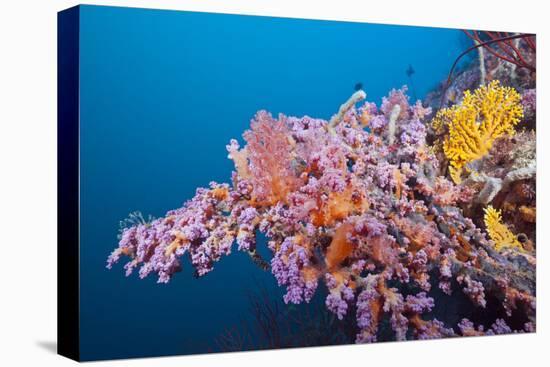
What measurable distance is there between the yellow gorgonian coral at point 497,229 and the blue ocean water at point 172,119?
1.34 metres

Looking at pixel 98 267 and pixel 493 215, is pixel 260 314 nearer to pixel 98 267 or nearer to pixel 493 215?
pixel 98 267

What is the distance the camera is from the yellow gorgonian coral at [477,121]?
657cm

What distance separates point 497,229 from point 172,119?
7.99 feet

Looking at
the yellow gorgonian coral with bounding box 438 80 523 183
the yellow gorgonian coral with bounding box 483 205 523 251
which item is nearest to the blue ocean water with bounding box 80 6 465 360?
the yellow gorgonian coral with bounding box 438 80 523 183

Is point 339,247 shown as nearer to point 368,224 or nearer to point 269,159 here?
point 368,224

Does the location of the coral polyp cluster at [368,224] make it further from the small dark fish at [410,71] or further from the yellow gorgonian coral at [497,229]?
the small dark fish at [410,71]

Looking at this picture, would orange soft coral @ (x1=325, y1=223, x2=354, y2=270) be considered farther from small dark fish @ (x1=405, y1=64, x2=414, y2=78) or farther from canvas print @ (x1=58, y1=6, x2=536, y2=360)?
small dark fish @ (x1=405, y1=64, x2=414, y2=78)

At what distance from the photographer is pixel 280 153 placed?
603 centimetres

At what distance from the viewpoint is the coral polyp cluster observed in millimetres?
5863

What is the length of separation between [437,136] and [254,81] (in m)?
1.39

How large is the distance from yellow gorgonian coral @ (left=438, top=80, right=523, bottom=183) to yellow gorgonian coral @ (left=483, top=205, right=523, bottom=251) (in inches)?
13.4

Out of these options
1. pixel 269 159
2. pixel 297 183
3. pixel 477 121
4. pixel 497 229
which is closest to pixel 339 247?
pixel 297 183

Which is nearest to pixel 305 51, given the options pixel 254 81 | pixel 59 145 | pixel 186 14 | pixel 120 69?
pixel 254 81

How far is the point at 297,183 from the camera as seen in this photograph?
238 inches
